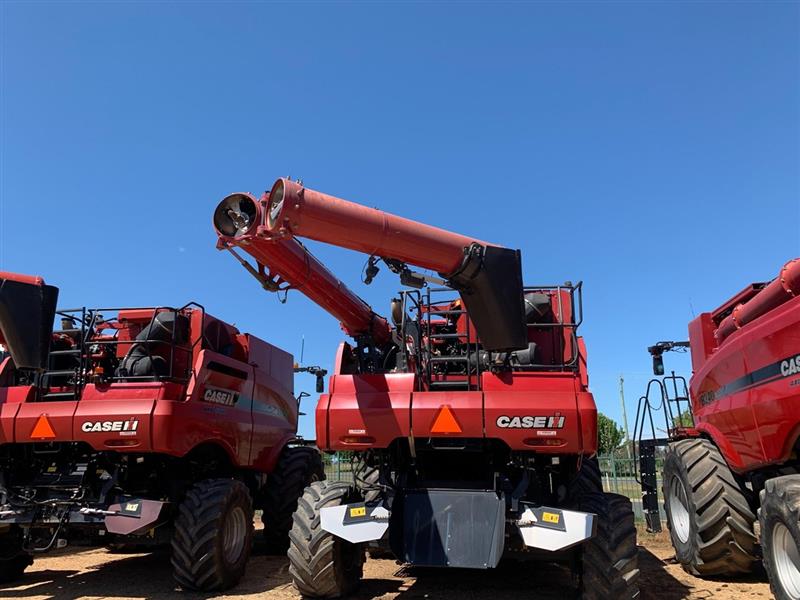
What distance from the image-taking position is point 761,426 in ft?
19.8

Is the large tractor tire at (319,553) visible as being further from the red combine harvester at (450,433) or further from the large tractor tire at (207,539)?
the large tractor tire at (207,539)

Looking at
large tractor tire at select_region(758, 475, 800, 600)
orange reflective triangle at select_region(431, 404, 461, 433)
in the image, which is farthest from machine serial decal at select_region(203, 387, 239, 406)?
large tractor tire at select_region(758, 475, 800, 600)

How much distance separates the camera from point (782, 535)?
17.7 ft

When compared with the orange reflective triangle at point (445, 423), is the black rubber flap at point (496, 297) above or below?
above

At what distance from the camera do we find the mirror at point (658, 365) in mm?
10633

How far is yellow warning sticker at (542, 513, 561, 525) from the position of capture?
18.7 feet

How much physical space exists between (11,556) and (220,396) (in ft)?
10.4

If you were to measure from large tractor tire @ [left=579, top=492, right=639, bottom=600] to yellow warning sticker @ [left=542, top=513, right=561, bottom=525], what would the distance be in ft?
1.23

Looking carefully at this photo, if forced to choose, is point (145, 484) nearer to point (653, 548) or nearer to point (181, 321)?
point (181, 321)

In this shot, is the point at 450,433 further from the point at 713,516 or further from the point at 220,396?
the point at 220,396

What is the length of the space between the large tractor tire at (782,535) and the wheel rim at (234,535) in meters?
5.62

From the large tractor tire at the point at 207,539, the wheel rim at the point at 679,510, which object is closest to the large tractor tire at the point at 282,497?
the large tractor tire at the point at 207,539

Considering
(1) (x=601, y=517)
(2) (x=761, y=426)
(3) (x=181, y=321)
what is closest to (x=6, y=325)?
(3) (x=181, y=321)

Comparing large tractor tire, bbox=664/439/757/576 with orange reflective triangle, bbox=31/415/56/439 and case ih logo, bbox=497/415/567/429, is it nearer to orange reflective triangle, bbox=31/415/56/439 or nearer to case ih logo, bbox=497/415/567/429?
case ih logo, bbox=497/415/567/429
